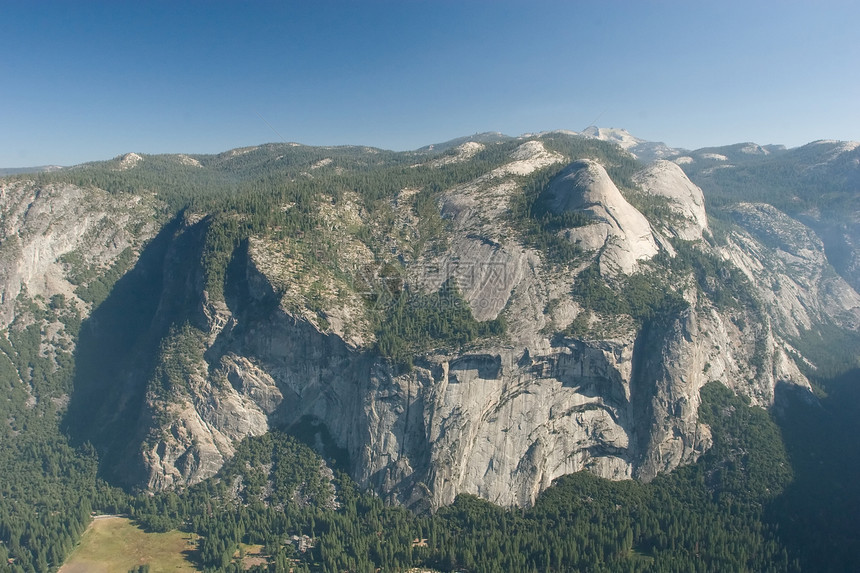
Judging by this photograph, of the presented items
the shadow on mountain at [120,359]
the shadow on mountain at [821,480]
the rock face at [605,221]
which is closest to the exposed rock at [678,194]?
the rock face at [605,221]

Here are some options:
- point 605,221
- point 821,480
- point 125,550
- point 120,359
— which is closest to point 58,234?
point 120,359

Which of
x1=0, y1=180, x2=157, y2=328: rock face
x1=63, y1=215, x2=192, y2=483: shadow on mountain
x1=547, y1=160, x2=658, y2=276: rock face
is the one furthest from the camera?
x1=0, y1=180, x2=157, y2=328: rock face

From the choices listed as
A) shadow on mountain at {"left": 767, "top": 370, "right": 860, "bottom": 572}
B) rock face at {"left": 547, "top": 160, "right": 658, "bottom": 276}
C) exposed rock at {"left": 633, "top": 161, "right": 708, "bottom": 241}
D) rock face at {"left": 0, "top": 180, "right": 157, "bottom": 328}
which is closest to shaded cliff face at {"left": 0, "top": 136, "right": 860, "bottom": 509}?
rock face at {"left": 547, "top": 160, "right": 658, "bottom": 276}

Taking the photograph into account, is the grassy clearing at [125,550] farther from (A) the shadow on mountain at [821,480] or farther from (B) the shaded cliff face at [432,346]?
(A) the shadow on mountain at [821,480]

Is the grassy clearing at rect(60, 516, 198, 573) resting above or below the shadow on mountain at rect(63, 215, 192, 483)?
below

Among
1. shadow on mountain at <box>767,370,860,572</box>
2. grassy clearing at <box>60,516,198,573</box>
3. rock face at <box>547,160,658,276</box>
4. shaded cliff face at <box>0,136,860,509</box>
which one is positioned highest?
rock face at <box>547,160,658,276</box>

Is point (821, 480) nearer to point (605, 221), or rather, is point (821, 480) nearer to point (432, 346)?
point (605, 221)

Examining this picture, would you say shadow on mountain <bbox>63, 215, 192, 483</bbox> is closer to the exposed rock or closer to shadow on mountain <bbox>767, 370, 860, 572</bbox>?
shadow on mountain <bbox>767, 370, 860, 572</bbox>
